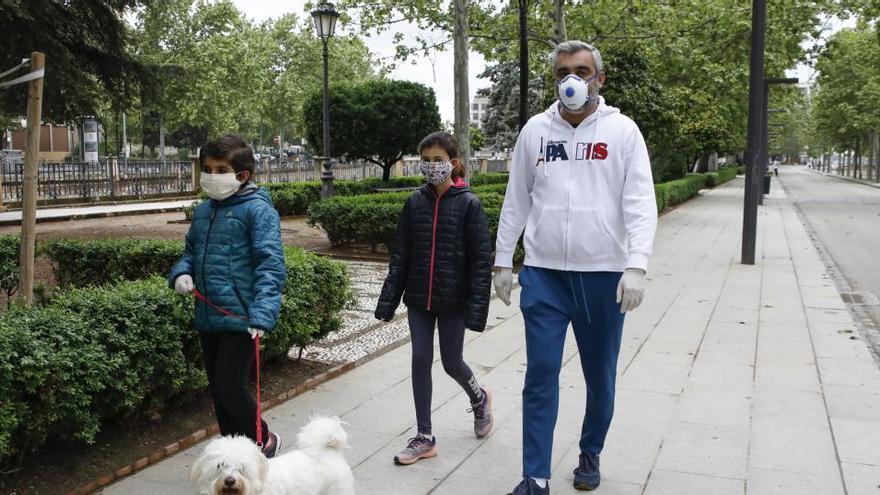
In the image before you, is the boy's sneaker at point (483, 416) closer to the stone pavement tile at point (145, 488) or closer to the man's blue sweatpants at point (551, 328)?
the man's blue sweatpants at point (551, 328)

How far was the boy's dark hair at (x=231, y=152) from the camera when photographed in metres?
3.46

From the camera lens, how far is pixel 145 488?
12.2 ft

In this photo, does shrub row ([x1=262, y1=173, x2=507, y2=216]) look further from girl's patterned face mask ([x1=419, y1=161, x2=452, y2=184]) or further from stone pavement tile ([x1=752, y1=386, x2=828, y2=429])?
girl's patterned face mask ([x1=419, y1=161, x2=452, y2=184])

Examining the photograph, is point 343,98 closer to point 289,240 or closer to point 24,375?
point 289,240

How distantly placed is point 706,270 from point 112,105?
9748 millimetres

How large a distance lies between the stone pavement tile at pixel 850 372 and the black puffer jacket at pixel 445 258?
10.7 feet

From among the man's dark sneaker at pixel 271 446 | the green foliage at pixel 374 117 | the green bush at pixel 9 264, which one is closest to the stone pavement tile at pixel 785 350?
the man's dark sneaker at pixel 271 446

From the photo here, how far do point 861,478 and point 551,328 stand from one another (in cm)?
186

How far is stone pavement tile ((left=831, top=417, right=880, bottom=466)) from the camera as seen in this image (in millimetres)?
4206

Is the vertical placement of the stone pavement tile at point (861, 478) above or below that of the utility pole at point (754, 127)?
below

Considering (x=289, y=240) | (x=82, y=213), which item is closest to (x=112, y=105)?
(x=289, y=240)

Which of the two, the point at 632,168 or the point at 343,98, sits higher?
the point at 343,98

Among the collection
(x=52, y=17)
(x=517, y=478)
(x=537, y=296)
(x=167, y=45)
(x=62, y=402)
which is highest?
(x=167, y=45)

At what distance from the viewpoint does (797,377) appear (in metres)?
5.85
